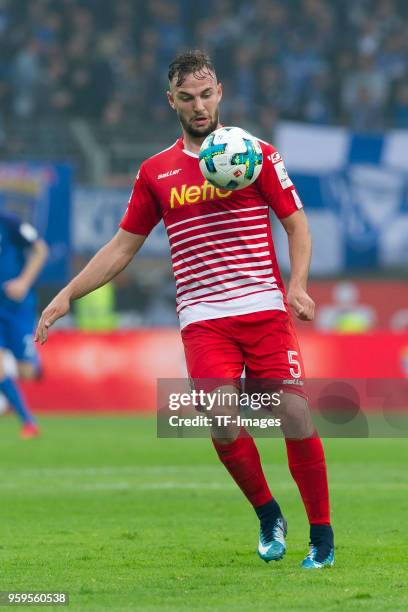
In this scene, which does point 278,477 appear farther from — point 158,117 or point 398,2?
point 398,2

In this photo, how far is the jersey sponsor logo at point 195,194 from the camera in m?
6.01

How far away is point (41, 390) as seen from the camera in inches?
680

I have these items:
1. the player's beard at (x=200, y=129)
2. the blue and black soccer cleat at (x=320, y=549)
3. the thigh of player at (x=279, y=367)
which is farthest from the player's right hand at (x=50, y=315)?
A: the blue and black soccer cleat at (x=320, y=549)

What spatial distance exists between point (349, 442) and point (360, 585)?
8306 mm

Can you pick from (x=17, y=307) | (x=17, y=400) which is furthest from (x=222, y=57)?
(x=17, y=400)

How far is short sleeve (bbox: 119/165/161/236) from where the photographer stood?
20.4ft

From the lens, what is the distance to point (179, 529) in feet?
24.0

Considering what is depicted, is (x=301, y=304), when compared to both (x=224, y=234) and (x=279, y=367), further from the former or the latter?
(x=224, y=234)

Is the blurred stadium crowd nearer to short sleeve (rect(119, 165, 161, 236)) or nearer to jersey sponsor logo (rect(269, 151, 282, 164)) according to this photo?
short sleeve (rect(119, 165, 161, 236))

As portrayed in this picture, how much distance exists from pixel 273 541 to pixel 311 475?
1.32 feet

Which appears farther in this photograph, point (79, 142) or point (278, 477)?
point (79, 142)

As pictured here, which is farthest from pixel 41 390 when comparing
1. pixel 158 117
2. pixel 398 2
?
pixel 398 2

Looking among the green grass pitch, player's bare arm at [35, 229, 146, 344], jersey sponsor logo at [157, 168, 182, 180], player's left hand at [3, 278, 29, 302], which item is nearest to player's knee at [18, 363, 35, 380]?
the green grass pitch

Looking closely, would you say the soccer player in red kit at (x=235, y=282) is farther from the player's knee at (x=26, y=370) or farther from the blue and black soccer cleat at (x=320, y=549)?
the player's knee at (x=26, y=370)
